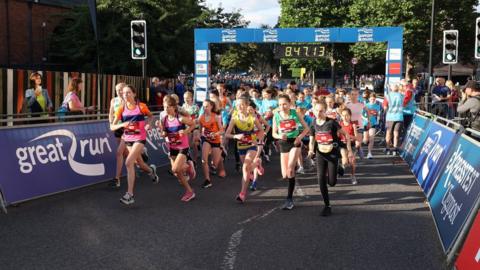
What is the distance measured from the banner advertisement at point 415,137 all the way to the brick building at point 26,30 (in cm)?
2817

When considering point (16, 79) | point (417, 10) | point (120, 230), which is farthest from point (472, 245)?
point (417, 10)

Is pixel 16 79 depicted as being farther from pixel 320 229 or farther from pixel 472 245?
pixel 472 245

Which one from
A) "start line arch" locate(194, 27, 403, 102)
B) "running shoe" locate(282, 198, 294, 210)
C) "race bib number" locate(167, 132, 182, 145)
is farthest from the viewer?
"start line arch" locate(194, 27, 403, 102)

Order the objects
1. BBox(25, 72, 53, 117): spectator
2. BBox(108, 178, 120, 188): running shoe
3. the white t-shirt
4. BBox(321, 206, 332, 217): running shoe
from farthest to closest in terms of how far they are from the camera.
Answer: the white t-shirt < BBox(25, 72, 53, 117): spectator < BBox(108, 178, 120, 188): running shoe < BBox(321, 206, 332, 217): running shoe

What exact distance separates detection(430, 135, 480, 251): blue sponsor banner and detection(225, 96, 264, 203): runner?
2.89 meters

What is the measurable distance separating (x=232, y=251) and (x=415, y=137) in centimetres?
764

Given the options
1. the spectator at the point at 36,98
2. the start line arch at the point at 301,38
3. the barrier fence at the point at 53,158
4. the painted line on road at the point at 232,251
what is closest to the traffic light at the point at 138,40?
the spectator at the point at 36,98

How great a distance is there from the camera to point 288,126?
8227 millimetres

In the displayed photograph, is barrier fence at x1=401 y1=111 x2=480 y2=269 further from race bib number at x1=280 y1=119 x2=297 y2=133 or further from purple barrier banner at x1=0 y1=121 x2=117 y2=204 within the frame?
purple barrier banner at x1=0 y1=121 x2=117 y2=204

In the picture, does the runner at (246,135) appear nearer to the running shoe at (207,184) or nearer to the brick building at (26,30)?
the running shoe at (207,184)

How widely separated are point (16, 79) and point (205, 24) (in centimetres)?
2185

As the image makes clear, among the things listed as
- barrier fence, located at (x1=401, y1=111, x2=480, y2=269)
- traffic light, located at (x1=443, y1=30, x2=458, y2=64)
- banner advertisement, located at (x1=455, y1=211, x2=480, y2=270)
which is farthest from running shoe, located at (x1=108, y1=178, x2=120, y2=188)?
traffic light, located at (x1=443, y1=30, x2=458, y2=64)

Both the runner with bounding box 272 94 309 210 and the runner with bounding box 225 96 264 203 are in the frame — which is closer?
the runner with bounding box 272 94 309 210

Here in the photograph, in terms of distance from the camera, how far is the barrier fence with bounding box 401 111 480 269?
5.07m
